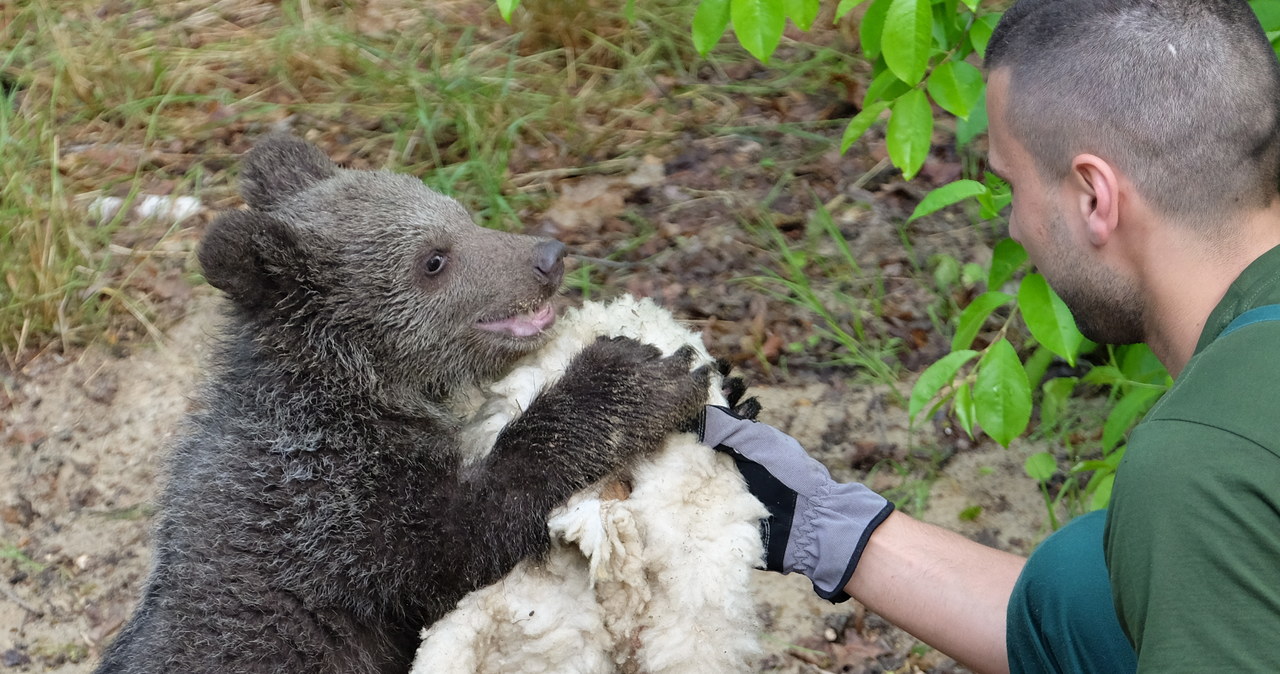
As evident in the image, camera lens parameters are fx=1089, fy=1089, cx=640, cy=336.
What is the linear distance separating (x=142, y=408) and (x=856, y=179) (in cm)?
477

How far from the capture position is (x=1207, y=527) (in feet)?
7.26

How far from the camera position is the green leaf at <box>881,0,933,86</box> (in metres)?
3.30

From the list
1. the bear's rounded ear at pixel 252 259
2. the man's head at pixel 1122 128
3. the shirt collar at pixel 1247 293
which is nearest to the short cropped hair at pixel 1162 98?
the man's head at pixel 1122 128

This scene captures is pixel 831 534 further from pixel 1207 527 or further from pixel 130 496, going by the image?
pixel 130 496

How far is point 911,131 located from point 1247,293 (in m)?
1.34

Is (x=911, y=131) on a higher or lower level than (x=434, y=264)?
higher

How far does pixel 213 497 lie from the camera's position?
3801mm

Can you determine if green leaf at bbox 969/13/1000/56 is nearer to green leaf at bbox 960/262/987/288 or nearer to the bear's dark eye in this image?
the bear's dark eye

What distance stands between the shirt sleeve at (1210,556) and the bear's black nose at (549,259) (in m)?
2.40

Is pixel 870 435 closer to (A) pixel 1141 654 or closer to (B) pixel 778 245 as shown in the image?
(B) pixel 778 245

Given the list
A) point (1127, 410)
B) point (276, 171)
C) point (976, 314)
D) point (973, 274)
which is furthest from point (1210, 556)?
point (973, 274)

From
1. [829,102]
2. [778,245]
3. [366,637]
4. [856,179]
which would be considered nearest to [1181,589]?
[366,637]

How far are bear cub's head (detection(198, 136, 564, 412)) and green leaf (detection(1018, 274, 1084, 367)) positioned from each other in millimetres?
1712

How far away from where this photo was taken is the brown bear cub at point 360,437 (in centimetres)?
351
